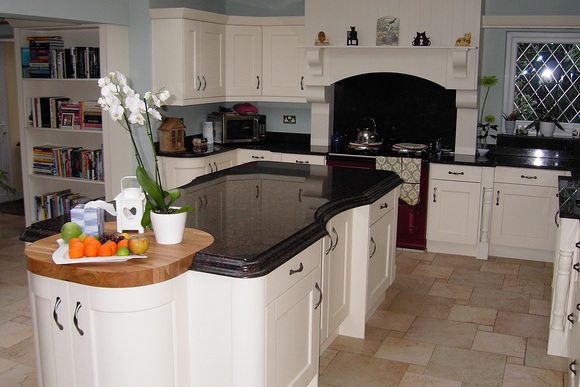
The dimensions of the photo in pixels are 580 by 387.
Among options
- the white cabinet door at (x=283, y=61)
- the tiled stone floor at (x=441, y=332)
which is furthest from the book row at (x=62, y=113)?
the white cabinet door at (x=283, y=61)

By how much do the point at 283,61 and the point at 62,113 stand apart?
2.18 meters

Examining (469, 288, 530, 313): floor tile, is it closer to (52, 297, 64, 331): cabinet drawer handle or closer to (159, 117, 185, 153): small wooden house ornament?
(159, 117, 185, 153): small wooden house ornament

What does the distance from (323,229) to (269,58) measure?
12.1 feet

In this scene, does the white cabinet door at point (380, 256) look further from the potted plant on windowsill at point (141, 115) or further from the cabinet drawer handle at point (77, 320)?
the cabinet drawer handle at point (77, 320)

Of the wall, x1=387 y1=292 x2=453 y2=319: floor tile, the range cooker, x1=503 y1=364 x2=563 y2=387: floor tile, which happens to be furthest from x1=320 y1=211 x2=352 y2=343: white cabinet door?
the wall

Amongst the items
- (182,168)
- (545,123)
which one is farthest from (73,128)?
(545,123)

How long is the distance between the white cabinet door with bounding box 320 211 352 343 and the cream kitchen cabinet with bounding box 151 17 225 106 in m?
2.62

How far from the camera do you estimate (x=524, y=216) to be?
18.5ft

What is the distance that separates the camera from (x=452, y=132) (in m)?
6.19

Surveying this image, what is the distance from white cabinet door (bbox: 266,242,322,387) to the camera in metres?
2.70

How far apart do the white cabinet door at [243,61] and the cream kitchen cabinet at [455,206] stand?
2020 millimetres

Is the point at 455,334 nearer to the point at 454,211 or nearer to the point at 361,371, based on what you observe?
the point at 361,371

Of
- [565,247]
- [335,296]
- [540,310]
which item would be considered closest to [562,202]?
[565,247]

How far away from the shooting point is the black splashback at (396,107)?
6.21 m
